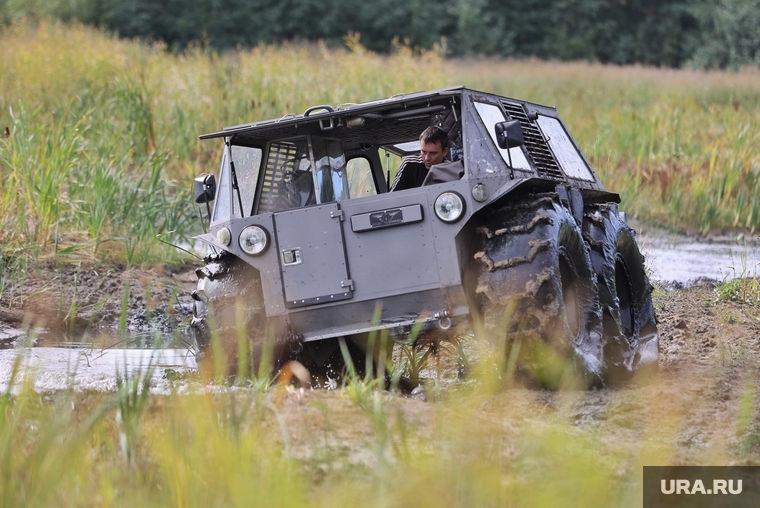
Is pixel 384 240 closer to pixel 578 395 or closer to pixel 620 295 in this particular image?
pixel 578 395

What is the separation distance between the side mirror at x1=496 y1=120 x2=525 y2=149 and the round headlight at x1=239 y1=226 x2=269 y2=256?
1.36m

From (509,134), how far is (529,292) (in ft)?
2.97

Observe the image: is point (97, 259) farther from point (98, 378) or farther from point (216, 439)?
A: point (216, 439)

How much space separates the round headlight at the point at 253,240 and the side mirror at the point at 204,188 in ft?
2.93

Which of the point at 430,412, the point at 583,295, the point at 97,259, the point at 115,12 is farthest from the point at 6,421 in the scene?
the point at 115,12

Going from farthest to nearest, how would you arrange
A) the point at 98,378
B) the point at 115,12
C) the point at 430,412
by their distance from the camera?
1. the point at 115,12
2. the point at 98,378
3. the point at 430,412

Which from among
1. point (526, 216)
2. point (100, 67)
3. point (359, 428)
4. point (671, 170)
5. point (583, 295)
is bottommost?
point (359, 428)

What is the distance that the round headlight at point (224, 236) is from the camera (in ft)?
19.6

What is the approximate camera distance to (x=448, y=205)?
5578mm

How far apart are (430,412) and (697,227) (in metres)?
10.1

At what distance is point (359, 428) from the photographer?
3.86m

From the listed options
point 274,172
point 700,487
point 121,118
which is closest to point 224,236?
point 274,172

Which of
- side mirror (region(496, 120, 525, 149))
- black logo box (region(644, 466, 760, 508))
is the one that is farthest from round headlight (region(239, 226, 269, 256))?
black logo box (region(644, 466, 760, 508))

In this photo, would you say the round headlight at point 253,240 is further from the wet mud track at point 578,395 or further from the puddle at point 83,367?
the puddle at point 83,367
